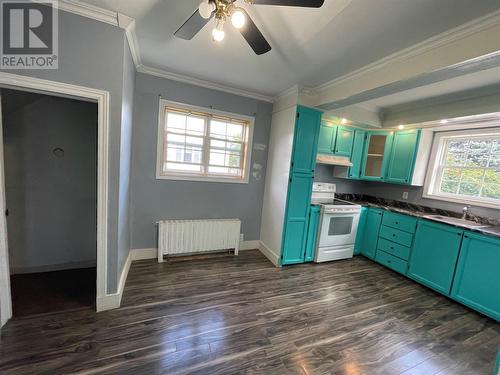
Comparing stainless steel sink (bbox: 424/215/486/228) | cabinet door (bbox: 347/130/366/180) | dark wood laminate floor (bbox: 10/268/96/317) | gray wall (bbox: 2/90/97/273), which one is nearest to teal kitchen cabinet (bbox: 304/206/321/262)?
cabinet door (bbox: 347/130/366/180)

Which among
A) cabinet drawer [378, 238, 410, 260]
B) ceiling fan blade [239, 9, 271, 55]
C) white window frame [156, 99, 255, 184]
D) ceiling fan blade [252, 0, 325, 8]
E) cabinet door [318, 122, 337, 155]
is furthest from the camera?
cabinet door [318, 122, 337, 155]

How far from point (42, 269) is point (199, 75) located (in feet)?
10.4

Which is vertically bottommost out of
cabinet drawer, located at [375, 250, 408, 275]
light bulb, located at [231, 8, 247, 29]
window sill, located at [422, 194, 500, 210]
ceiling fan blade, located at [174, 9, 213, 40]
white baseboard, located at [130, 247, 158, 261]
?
white baseboard, located at [130, 247, 158, 261]

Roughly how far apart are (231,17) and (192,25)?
1.14ft

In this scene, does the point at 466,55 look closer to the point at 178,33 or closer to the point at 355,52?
the point at 355,52

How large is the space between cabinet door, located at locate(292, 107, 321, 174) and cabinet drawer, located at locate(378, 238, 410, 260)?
1808mm

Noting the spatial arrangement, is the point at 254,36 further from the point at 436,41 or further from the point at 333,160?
the point at 333,160

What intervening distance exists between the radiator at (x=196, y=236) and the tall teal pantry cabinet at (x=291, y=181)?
0.66 metres

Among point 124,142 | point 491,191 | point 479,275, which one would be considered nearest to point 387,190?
point 491,191

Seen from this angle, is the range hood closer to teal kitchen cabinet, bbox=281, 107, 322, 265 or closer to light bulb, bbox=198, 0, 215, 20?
teal kitchen cabinet, bbox=281, 107, 322, 265

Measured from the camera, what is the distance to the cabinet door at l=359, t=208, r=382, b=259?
140 inches

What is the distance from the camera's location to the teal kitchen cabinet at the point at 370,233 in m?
3.56

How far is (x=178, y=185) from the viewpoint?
10.2 ft

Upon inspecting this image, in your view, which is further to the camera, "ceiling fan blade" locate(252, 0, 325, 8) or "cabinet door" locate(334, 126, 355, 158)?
"cabinet door" locate(334, 126, 355, 158)
